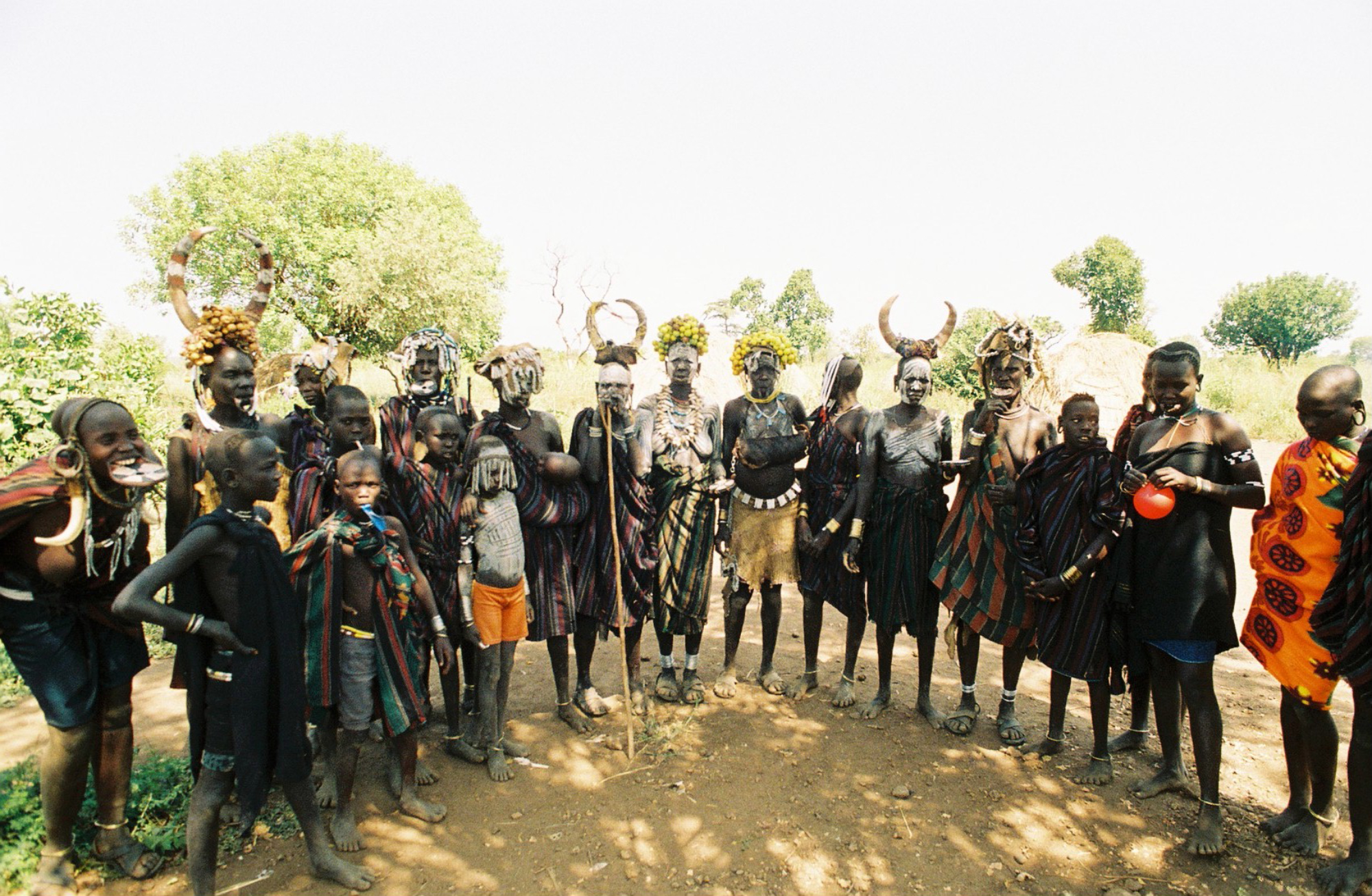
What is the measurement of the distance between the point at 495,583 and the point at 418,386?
1.15 m

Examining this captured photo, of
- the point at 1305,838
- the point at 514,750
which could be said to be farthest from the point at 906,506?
the point at 514,750

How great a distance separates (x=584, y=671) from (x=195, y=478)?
7.99 feet

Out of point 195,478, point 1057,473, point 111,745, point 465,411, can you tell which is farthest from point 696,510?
point 111,745

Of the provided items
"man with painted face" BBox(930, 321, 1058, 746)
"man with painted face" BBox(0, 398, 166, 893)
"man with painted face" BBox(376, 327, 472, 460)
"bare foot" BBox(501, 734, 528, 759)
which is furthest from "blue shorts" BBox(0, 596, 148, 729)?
"man with painted face" BBox(930, 321, 1058, 746)

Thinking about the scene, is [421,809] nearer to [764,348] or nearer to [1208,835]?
[764,348]

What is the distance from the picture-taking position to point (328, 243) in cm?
2056

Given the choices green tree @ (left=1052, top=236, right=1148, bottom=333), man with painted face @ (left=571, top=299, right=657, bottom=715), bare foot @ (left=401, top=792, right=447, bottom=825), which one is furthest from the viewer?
green tree @ (left=1052, top=236, right=1148, bottom=333)

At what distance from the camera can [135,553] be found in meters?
3.12

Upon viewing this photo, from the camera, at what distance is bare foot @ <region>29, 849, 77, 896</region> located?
2.85m

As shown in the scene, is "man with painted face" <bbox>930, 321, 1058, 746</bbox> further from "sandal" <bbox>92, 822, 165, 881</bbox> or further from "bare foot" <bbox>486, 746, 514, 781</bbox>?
"sandal" <bbox>92, 822, 165, 881</bbox>

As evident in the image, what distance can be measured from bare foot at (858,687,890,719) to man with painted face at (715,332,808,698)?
0.59 meters

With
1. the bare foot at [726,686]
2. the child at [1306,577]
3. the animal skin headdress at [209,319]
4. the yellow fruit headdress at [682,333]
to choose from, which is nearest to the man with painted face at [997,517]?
the child at [1306,577]

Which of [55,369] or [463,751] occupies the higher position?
[55,369]

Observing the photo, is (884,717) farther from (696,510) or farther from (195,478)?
(195,478)
